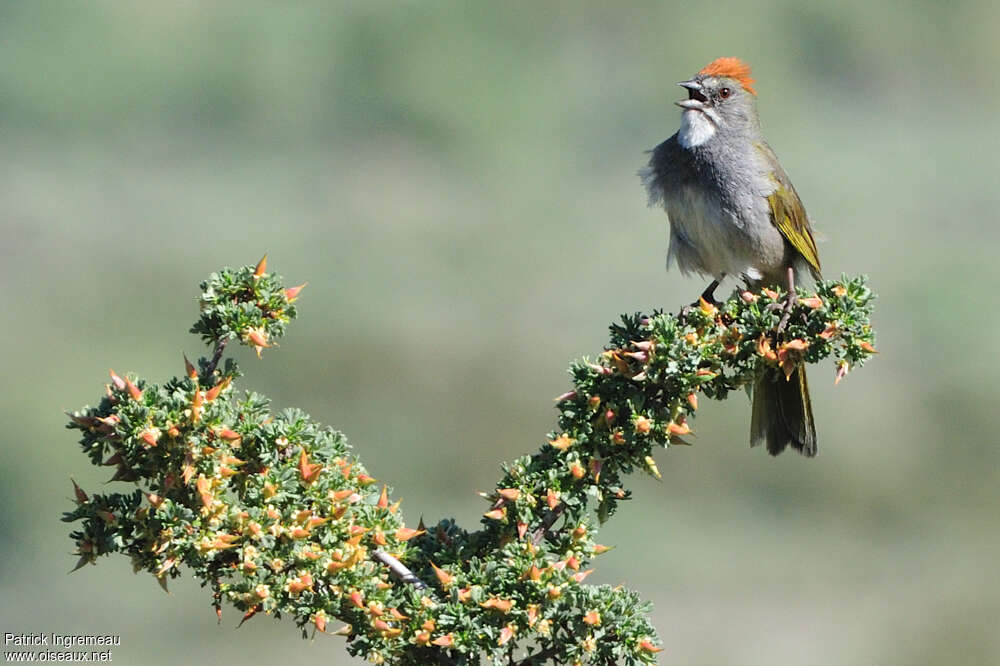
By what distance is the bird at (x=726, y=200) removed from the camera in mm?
4812

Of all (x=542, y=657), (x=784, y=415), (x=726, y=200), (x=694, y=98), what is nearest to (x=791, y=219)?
(x=726, y=200)

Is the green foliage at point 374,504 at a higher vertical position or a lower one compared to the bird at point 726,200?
lower

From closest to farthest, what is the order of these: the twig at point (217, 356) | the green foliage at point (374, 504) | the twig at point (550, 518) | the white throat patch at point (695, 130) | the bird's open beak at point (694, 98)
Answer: the green foliage at point (374, 504) < the twig at point (217, 356) < the twig at point (550, 518) < the white throat patch at point (695, 130) < the bird's open beak at point (694, 98)

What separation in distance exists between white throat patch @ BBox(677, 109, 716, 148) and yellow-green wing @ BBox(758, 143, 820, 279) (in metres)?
0.27

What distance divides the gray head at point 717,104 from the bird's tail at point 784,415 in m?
1.27

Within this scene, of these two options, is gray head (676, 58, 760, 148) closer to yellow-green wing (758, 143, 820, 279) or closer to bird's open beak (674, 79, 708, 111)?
bird's open beak (674, 79, 708, 111)

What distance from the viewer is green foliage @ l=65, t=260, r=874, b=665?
2.54 meters

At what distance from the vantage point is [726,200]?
4812 millimetres

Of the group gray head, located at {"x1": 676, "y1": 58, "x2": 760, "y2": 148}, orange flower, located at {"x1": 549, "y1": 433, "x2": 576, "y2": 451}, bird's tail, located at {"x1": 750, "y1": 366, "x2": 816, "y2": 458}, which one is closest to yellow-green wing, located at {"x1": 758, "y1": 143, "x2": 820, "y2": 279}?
gray head, located at {"x1": 676, "y1": 58, "x2": 760, "y2": 148}

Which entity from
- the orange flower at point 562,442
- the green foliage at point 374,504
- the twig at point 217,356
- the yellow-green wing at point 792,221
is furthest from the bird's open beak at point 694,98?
the twig at point 217,356

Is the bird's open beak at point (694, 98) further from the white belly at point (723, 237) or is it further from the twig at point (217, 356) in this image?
the twig at point (217, 356)

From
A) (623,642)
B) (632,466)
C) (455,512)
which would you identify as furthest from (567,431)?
(455,512)

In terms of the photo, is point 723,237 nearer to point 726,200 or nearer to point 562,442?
point 726,200

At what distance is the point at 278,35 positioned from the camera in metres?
16.7
